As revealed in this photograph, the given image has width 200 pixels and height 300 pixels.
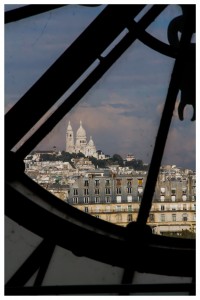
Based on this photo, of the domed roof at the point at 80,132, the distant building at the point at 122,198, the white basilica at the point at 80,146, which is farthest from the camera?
the distant building at the point at 122,198

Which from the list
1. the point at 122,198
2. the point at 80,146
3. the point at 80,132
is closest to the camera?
the point at 80,132

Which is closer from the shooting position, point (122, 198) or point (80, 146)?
point (80, 146)

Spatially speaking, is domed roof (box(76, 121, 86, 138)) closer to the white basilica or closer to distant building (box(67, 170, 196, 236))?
the white basilica

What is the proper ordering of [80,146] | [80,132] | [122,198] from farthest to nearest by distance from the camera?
[122,198] → [80,146] → [80,132]

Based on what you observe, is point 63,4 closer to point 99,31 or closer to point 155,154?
point 99,31

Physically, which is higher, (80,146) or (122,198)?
(80,146)

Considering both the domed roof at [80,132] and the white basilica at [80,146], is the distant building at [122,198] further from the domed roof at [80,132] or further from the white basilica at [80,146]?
the domed roof at [80,132]

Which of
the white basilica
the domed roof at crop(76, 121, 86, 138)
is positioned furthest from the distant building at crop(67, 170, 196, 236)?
the domed roof at crop(76, 121, 86, 138)

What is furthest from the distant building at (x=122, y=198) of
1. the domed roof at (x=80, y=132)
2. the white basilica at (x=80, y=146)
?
the domed roof at (x=80, y=132)

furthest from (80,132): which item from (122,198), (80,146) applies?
(122,198)

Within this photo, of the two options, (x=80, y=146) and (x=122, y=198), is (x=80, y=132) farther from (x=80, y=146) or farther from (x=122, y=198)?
(x=122, y=198)
